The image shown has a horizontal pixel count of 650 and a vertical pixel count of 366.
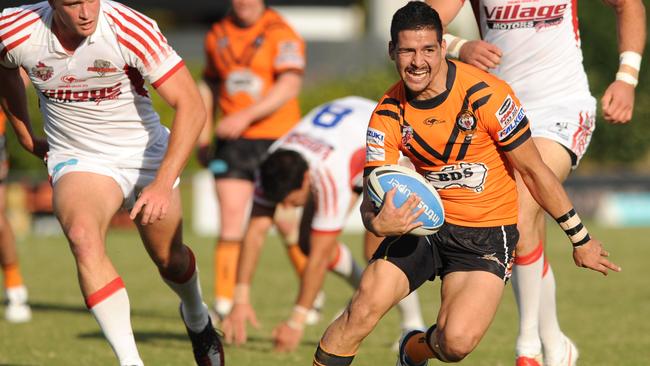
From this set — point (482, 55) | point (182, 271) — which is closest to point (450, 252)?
point (482, 55)

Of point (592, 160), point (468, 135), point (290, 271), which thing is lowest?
point (592, 160)

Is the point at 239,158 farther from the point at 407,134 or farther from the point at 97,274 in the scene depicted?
the point at 407,134

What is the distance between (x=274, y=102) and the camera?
9.66m

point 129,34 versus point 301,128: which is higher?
point 129,34

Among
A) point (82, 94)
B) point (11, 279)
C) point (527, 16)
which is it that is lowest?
point (11, 279)

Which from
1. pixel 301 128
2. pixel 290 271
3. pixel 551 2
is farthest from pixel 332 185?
pixel 290 271

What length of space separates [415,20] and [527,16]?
133cm

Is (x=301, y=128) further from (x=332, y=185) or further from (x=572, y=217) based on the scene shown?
(x=572, y=217)

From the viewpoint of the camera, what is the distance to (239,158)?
9.93 metres

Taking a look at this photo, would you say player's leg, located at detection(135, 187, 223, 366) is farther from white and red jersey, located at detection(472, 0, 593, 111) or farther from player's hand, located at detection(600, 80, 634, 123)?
player's hand, located at detection(600, 80, 634, 123)

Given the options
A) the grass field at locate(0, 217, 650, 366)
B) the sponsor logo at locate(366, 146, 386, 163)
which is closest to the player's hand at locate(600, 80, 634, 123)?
the sponsor logo at locate(366, 146, 386, 163)

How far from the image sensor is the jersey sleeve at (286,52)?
9.85 metres

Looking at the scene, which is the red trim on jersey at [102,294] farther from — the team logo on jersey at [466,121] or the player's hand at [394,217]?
the team logo on jersey at [466,121]

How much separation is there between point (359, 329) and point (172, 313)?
5265 millimetres
